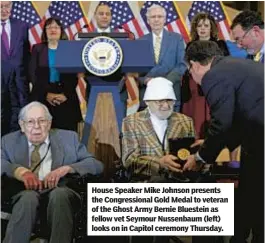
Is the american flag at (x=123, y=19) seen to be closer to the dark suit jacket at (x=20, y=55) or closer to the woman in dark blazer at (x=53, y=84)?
the woman in dark blazer at (x=53, y=84)

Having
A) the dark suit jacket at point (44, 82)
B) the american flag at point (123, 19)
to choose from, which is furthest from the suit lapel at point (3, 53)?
the american flag at point (123, 19)

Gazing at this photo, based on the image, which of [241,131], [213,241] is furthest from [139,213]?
[241,131]

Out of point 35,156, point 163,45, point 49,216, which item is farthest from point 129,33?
point 49,216

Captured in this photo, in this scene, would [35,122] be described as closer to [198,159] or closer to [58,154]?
[58,154]

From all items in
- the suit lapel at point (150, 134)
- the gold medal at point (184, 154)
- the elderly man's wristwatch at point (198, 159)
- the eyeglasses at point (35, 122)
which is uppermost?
the eyeglasses at point (35, 122)

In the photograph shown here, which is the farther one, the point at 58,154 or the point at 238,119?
the point at 58,154

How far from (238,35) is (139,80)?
54 centimetres

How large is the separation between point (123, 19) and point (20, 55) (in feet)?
1.79

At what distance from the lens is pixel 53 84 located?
288 cm

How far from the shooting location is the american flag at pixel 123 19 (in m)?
2.87

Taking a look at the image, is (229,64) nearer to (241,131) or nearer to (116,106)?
(241,131)

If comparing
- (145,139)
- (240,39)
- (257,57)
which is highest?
(240,39)

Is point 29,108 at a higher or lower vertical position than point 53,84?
lower

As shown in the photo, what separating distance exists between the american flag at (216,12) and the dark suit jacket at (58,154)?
33.1 inches
